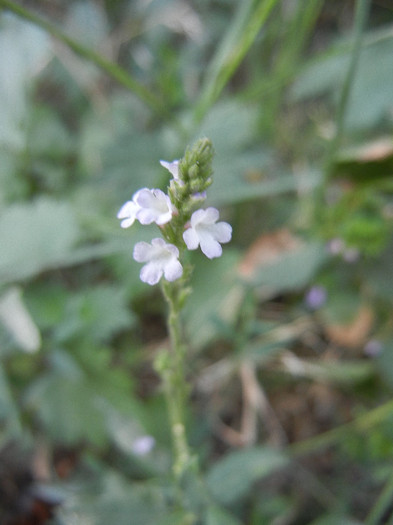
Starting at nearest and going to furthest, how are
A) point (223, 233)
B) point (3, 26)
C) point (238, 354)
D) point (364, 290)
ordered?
point (223, 233) → point (238, 354) → point (364, 290) → point (3, 26)

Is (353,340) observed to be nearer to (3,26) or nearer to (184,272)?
(184,272)

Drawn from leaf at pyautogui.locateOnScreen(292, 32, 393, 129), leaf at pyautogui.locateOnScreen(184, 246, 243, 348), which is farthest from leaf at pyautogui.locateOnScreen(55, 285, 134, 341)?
leaf at pyautogui.locateOnScreen(292, 32, 393, 129)

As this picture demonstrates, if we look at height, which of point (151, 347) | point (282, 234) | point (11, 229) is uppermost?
point (11, 229)

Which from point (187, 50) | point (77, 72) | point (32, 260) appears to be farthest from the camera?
point (187, 50)

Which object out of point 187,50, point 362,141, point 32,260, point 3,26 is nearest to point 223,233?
point 32,260

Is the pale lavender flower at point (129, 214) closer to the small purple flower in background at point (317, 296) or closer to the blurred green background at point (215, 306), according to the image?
the blurred green background at point (215, 306)

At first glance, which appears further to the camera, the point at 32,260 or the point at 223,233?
the point at 32,260
